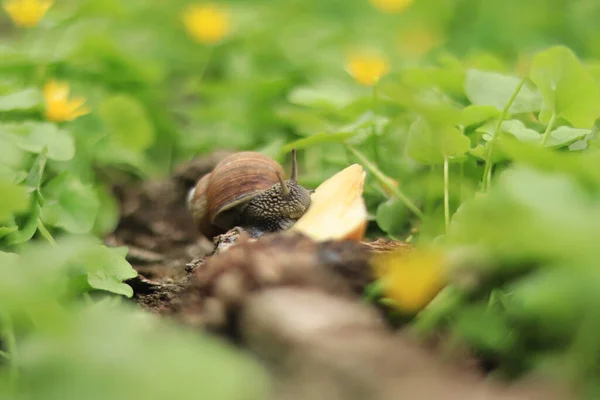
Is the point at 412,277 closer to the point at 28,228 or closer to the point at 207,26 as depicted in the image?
the point at 28,228

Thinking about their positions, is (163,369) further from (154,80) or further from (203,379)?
(154,80)

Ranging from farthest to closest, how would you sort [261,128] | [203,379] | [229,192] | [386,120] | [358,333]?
[261,128]
[386,120]
[229,192]
[358,333]
[203,379]

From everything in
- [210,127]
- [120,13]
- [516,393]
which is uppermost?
[516,393]

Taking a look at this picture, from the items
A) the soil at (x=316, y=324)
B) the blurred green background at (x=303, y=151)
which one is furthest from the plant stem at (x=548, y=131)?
the soil at (x=316, y=324)

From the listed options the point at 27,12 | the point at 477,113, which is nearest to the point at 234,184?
the point at 477,113

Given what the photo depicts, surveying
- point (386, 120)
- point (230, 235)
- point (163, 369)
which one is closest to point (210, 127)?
point (386, 120)

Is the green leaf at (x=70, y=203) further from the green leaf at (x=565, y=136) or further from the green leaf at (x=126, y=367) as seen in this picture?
the green leaf at (x=565, y=136)
